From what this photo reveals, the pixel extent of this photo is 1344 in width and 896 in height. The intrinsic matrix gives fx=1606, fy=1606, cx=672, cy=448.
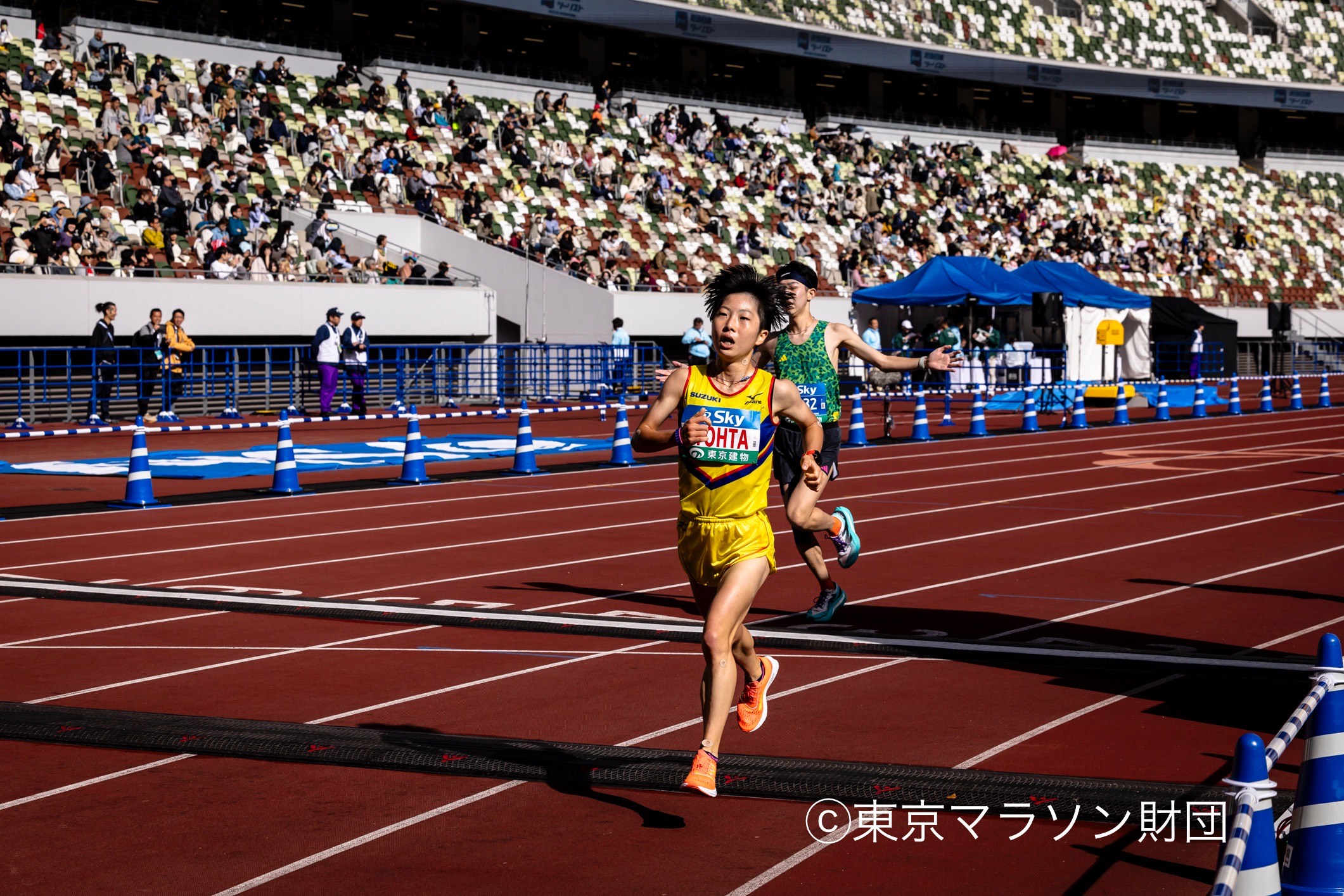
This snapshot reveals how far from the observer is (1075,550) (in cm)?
1312

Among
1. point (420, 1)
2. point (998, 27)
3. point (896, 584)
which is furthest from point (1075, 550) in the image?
point (998, 27)

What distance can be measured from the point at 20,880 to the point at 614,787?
83.2 inches

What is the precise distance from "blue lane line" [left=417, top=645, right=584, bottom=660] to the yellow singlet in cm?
260

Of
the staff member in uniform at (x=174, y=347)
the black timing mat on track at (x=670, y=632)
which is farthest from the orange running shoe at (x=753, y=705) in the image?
the staff member in uniform at (x=174, y=347)

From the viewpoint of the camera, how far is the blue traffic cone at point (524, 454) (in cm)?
2039

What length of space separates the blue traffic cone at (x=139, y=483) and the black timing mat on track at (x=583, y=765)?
9.38 metres

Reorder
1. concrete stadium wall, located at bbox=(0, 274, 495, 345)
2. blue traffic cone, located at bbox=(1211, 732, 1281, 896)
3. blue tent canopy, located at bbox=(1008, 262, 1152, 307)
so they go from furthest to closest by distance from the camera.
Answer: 1. blue tent canopy, located at bbox=(1008, 262, 1152, 307)
2. concrete stadium wall, located at bbox=(0, 274, 495, 345)
3. blue traffic cone, located at bbox=(1211, 732, 1281, 896)

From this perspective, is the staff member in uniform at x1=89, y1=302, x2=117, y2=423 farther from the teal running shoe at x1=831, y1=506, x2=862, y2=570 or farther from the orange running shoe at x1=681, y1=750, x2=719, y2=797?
the orange running shoe at x1=681, y1=750, x2=719, y2=797

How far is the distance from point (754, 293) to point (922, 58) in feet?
179

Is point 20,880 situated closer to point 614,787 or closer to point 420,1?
point 614,787

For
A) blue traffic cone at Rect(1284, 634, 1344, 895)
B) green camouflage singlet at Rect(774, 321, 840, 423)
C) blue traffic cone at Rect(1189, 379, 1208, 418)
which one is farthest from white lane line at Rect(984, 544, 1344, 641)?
blue traffic cone at Rect(1189, 379, 1208, 418)

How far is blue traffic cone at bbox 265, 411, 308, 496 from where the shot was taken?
58.3 ft

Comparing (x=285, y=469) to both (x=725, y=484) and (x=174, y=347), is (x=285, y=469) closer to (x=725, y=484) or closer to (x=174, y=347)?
(x=174, y=347)

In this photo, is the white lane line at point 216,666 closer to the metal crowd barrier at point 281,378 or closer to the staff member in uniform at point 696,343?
the metal crowd barrier at point 281,378
